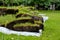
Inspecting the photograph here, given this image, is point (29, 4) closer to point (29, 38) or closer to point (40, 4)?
point (40, 4)

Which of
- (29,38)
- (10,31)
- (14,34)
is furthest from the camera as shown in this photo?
(10,31)

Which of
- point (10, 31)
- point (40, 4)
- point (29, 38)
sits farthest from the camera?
point (40, 4)

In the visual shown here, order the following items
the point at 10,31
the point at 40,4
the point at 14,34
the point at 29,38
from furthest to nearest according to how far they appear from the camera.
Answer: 1. the point at 40,4
2. the point at 10,31
3. the point at 14,34
4. the point at 29,38

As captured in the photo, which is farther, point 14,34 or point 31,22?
point 31,22

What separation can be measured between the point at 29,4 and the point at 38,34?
28.0 meters

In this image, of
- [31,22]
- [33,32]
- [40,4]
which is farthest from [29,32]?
[40,4]

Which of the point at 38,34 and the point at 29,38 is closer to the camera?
the point at 29,38

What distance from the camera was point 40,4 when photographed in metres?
39.8

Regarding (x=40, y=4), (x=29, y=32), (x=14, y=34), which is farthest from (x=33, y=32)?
(x=40, y=4)

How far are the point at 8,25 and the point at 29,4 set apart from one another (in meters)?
26.9

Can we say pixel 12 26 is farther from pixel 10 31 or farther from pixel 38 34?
pixel 38 34

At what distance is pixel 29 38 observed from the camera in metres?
11.7

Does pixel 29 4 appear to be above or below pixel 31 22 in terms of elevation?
below

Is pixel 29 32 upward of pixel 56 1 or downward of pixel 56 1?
upward
